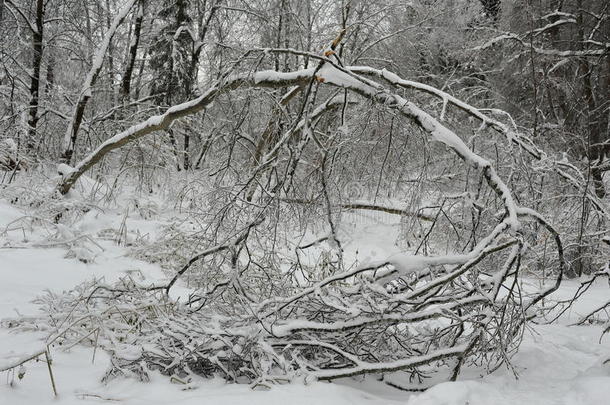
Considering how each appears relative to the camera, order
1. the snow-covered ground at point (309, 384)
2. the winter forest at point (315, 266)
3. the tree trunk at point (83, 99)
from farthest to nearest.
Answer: the tree trunk at point (83, 99), the winter forest at point (315, 266), the snow-covered ground at point (309, 384)

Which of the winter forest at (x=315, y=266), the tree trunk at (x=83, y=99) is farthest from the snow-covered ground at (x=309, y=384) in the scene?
the tree trunk at (x=83, y=99)

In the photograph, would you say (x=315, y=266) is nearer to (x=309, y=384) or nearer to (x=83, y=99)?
(x=309, y=384)

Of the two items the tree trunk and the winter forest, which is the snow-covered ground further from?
the tree trunk

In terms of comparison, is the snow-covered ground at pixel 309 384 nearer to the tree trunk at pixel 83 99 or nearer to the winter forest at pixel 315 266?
the winter forest at pixel 315 266

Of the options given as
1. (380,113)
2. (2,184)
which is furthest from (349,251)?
(380,113)

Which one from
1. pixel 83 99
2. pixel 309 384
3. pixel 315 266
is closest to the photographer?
pixel 309 384

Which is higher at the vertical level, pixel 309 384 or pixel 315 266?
pixel 315 266

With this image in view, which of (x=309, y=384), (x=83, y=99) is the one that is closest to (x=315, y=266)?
(x=309, y=384)

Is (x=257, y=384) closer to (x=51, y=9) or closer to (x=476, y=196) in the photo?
(x=476, y=196)

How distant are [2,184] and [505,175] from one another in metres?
7.88

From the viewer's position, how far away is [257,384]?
3.10 m

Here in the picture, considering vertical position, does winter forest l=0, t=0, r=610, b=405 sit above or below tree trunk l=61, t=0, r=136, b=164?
below

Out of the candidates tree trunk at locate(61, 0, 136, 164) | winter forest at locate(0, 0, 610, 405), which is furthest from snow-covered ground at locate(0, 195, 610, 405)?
tree trunk at locate(61, 0, 136, 164)

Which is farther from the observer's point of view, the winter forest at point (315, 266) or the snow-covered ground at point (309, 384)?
the winter forest at point (315, 266)
